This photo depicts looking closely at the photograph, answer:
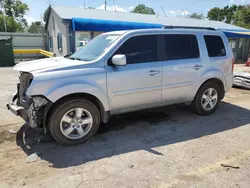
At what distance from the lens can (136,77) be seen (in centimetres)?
446

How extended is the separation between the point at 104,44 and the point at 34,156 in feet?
7.92

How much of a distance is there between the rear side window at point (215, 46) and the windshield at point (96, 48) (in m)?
2.34

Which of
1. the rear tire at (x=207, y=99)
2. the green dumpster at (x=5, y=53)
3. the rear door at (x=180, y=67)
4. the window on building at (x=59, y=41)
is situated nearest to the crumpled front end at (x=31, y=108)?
the rear door at (x=180, y=67)

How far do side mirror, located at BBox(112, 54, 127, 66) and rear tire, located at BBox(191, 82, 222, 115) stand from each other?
7.65 feet

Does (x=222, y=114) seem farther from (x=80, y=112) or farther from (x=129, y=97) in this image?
(x=80, y=112)

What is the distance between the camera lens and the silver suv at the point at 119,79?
12.7ft

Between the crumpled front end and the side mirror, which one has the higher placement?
the side mirror

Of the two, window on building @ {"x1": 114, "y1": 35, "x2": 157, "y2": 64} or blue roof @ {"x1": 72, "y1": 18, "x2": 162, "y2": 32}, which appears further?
blue roof @ {"x1": 72, "y1": 18, "x2": 162, "y2": 32}

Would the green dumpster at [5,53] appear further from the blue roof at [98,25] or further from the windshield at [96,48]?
the windshield at [96,48]

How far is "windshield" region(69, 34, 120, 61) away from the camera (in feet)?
14.5

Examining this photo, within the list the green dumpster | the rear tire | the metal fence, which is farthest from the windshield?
the metal fence

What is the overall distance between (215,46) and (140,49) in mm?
2160

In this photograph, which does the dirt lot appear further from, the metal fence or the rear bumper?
the metal fence

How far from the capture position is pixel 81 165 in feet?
11.4
